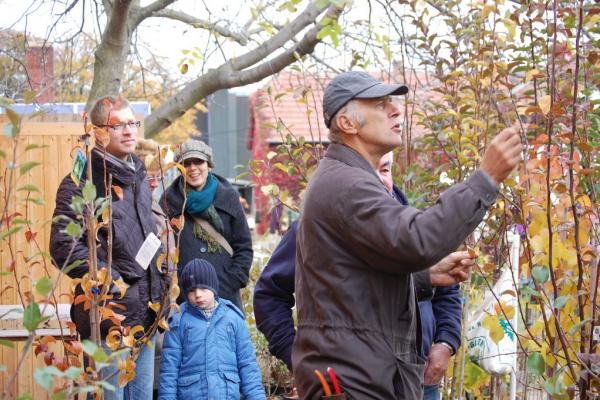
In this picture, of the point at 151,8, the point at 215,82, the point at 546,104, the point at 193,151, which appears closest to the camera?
the point at 546,104

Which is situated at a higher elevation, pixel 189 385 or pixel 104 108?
pixel 104 108

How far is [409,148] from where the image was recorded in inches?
237

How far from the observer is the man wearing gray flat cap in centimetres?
277

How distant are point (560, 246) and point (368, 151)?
1.10 meters

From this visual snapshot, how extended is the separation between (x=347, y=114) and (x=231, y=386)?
9.71ft

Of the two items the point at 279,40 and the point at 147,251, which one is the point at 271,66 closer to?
the point at 279,40

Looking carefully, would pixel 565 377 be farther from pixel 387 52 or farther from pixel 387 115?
pixel 387 52

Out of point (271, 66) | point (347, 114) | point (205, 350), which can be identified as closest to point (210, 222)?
point (205, 350)

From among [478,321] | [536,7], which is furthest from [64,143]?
[536,7]

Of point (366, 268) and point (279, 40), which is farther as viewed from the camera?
point (279, 40)

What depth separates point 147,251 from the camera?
509cm

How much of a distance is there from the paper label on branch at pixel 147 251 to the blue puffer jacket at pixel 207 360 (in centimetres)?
80

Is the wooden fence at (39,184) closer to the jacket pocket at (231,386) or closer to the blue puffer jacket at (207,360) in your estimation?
the blue puffer jacket at (207,360)

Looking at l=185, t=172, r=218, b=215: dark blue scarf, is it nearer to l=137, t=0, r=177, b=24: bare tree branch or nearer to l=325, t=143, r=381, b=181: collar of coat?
l=137, t=0, r=177, b=24: bare tree branch
